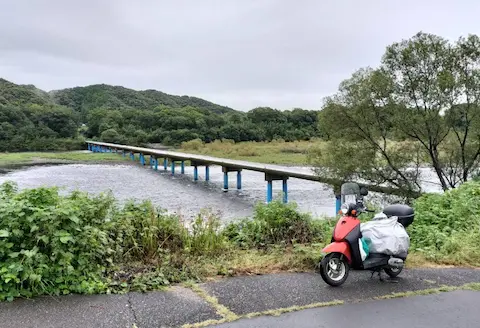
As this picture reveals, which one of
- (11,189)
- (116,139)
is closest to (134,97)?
(116,139)

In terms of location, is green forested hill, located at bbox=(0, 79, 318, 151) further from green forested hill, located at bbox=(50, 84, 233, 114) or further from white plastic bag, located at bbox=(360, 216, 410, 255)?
white plastic bag, located at bbox=(360, 216, 410, 255)

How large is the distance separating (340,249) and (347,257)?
0.13m

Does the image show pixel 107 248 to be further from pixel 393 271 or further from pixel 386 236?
pixel 393 271

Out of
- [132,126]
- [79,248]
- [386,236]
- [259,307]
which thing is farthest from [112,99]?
[259,307]

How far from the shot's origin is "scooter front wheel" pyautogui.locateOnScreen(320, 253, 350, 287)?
12.2 feet

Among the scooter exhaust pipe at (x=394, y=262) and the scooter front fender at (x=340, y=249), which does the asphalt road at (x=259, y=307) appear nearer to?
the scooter exhaust pipe at (x=394, y=262)

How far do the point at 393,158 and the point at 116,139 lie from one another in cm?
5576

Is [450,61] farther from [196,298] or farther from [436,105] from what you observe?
[196,298]

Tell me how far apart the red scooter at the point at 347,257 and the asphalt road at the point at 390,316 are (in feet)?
1.46

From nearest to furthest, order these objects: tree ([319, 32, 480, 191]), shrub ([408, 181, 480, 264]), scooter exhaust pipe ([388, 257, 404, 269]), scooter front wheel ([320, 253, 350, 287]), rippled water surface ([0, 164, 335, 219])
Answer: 1. scooter front wheel ([320, 253, 350, 287])
2. scooter exhaust pipe ([388, 257, 404, 269])
3. shrub ([408, 181, 480, 264])
4. tree ([319, 32, 480, 191])
5. rippled water surface ([0, 164, 335, 219])

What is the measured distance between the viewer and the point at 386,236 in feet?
13.0

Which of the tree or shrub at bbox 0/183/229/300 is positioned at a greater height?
the tree

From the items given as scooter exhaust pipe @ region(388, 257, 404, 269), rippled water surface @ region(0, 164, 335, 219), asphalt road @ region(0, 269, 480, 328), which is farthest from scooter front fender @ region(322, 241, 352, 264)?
rippled water surface @ region(0, 164, 335, 219)

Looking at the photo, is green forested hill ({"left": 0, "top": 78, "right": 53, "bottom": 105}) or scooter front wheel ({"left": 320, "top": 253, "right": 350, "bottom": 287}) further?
green forested hill ({"left": 0, "top": 78, "right": 53, "bottom": 105})
